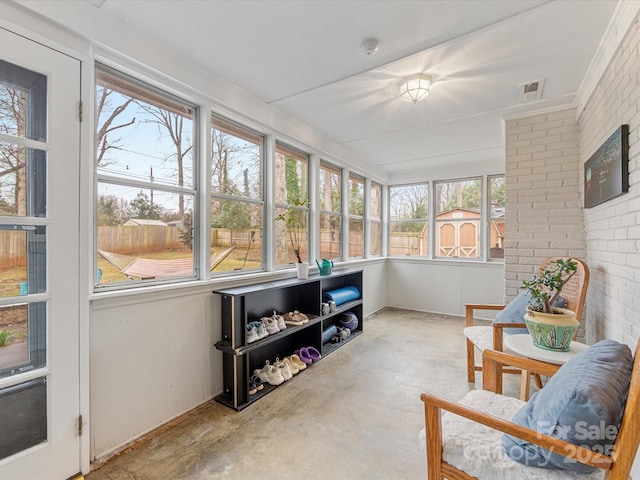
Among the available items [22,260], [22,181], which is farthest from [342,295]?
[22,181]

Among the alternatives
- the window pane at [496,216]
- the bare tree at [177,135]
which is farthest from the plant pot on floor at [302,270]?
the window pane at [496,216]

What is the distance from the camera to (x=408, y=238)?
5676 millimetres

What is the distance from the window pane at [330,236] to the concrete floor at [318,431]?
153 centimetres

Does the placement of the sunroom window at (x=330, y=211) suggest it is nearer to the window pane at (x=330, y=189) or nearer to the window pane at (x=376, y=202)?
the window pane at (x=330, y=189)

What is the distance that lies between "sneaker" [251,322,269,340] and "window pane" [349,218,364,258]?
2454 mm

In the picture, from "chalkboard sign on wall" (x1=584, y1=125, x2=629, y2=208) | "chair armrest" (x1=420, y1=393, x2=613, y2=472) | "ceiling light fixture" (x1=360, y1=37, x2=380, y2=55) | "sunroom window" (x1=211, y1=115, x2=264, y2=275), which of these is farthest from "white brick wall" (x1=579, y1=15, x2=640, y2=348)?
"sunroom window" (x1=211, y1=115, x2=264, y2=275)

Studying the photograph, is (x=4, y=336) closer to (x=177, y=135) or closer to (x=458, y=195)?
(x=177, y=135)

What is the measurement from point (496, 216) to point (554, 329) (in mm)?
3640

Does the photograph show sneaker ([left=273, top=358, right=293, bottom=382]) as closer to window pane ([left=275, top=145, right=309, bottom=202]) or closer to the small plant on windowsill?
window pane ([left=275, top=145, right=309, bottom=202])

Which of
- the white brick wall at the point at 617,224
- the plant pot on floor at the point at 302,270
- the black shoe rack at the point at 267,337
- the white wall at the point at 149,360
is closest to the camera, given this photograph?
the white brick wall at the point at 617,224

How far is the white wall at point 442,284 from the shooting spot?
15.8 ft

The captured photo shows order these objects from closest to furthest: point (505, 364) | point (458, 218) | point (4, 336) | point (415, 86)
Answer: point (4, 336) < point (505, 364) < point (415, 86) < point (458, 218)

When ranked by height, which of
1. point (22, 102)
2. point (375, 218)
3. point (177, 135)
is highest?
point (177, 135)

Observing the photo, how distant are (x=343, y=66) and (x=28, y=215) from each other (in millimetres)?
2168
